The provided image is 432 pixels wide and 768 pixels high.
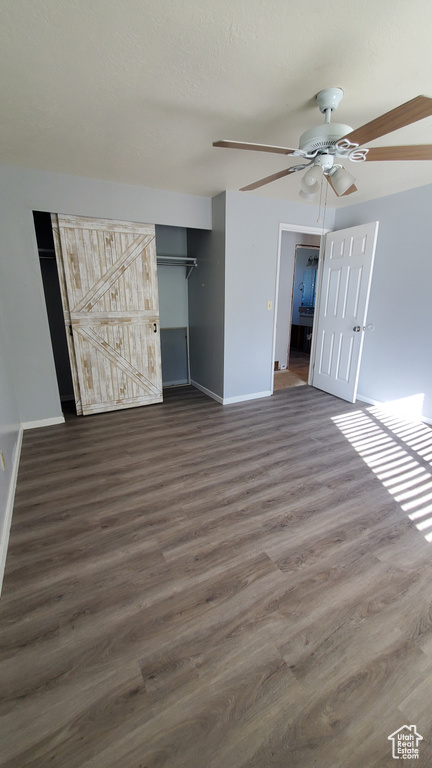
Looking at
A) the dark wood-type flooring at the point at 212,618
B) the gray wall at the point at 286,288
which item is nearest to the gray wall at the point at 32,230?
the dark wood-type flooring at the point at 212,618

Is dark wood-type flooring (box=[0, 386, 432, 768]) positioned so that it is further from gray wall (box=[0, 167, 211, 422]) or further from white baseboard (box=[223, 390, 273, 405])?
white baseboard (box=[223, 390, 273, 405])

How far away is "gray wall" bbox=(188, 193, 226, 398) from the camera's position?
378 cm

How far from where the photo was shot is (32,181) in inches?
116

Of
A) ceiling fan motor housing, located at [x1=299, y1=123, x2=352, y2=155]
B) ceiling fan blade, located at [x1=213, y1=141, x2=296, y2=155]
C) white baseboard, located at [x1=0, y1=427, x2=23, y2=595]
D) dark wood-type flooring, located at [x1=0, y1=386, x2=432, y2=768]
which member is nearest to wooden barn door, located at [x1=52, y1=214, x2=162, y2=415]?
white baseboard, located at [x1=0, y1=427, x2=23, y2=595]

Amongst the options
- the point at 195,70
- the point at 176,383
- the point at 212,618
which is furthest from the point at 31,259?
the point at 212,618

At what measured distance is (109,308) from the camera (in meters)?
3.67

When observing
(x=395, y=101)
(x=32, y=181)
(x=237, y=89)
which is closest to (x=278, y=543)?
(x=237, y=89)

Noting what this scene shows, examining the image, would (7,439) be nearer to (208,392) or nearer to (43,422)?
(43,422)

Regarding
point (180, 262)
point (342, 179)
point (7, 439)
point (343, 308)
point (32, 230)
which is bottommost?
point (7, 439)

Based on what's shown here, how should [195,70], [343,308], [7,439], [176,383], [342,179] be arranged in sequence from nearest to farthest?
1. [195,70]
2. [342,179]
3. [7,439]
4. [343,308]
5. [176,383]

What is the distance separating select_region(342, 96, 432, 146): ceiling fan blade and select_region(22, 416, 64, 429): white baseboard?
3569 mm

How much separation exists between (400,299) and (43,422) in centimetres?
434

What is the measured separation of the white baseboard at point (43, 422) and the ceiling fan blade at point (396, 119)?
11.7 feet

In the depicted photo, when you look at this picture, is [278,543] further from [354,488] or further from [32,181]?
[32,181]
